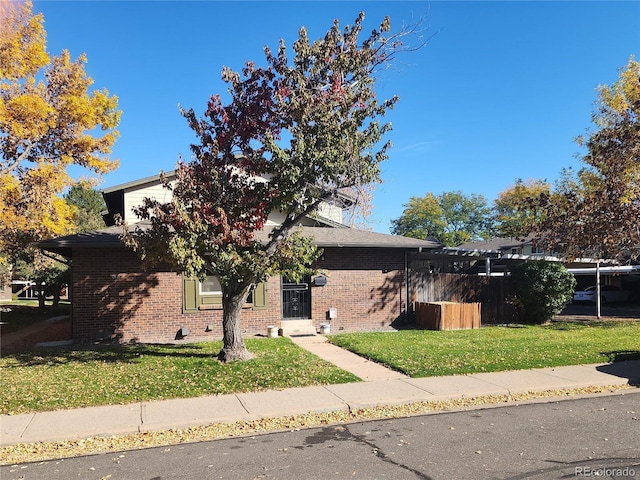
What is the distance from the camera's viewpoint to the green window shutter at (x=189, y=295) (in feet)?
45.2

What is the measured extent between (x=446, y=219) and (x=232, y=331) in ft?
213

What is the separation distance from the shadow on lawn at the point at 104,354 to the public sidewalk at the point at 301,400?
3382 millimetres

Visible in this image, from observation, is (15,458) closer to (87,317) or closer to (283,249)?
(283,249)

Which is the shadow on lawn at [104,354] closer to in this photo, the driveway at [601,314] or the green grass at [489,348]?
the green grass at [489,348]

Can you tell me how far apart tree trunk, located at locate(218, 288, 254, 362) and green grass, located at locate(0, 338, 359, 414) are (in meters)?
0.25

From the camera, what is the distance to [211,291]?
14266 millimetres

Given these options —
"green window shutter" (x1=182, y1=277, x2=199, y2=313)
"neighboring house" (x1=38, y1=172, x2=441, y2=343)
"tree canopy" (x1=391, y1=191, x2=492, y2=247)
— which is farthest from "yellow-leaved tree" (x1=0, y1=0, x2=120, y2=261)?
"tree canopy" (x1=391, y1=191, x2=492, y2=247)

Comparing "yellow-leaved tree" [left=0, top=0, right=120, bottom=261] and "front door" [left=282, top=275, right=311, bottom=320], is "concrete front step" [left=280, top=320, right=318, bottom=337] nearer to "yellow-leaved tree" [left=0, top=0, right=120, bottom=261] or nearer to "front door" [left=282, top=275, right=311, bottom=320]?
"front door" [left=282, top=275, right=311, bottom=320]

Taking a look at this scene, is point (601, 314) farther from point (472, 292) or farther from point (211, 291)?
point (211, 291)

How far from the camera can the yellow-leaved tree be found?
17.3m

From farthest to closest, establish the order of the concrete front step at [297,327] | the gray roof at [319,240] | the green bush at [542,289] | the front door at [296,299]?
1. the green bush at [542,289]
2. the front door at [296,299]
3. the concrete front step at [297,327]
4. the gray roof at [319,240]

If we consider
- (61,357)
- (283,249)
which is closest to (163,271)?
(61,357)

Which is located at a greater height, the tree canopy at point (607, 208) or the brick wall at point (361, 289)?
the tree canopy at point (607, 208)

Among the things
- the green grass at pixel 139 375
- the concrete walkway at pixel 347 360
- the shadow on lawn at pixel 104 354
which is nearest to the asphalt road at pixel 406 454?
the green grass at pixel 139 375
